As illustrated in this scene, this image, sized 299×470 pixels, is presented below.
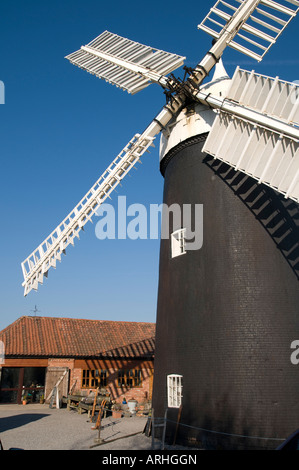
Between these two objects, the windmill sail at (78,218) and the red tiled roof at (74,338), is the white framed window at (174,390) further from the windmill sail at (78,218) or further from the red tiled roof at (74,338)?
the red tiled roof at (74,338)

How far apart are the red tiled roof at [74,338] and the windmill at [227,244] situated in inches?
347

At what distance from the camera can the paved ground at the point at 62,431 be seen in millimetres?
9901

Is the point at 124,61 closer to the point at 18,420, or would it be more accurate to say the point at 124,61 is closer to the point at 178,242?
the point at 178,242

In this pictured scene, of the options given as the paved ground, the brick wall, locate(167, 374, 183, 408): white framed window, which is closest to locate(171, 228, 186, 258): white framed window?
locate(167, 374, 183, 408): white framed window

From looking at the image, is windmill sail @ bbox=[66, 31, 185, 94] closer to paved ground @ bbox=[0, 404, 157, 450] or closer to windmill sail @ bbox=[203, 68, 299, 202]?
windmill sail @ bbox=[203, 68, 299, 202]

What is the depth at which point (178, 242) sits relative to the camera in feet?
38.1

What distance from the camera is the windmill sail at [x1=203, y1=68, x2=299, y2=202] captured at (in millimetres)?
8984

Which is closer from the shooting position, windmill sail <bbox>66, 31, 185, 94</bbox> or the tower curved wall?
the tower curved wall

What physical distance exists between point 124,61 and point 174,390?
10615mm

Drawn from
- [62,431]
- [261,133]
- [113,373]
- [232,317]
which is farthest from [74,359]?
[261,133]

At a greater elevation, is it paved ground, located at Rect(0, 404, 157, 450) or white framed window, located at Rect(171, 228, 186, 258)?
white framed window, located at Rect(171, 228, 186, 258)

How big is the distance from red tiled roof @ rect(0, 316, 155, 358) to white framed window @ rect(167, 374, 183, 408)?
10.5 metres

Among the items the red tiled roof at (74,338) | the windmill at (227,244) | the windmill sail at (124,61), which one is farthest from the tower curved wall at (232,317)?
the red tiled roof at (74,338)

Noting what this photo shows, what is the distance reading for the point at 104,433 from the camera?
1177 centimetres
